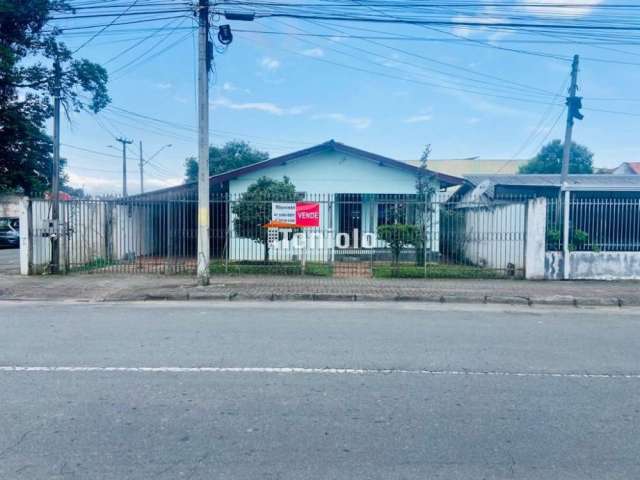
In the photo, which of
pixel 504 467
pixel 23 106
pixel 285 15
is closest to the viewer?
pixel 504 467

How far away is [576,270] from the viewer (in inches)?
479

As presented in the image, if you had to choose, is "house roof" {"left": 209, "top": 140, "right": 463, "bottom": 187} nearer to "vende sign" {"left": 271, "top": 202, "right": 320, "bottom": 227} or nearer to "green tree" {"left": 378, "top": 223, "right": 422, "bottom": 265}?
"green tree" {"left": 378, "top": 223, "right": 422, "bottom": 265}

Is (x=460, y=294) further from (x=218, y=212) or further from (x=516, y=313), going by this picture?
(x=218, y=212)

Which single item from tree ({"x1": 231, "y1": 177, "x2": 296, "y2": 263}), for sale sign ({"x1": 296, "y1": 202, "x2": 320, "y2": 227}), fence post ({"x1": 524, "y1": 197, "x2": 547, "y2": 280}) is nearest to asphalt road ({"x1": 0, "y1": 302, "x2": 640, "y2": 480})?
fence post ({"x1": 524, "y1": 197, "x2": 547, "y2": 280})

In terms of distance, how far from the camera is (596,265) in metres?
12.1

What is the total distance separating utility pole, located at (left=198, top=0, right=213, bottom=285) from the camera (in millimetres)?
10516

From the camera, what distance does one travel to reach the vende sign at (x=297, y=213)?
40.4ft

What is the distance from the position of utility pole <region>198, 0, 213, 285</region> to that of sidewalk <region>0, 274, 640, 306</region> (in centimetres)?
86

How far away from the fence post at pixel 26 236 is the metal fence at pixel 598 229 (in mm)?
13844

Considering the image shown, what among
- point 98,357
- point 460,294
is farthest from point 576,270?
point 98,357

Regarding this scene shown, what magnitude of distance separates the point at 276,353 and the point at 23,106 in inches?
911

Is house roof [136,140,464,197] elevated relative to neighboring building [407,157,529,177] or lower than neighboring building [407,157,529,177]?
lower

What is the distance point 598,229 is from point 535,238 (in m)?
1.99

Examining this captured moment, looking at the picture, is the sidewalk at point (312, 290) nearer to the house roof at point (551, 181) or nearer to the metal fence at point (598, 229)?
the metal fence at point (598, 229)
